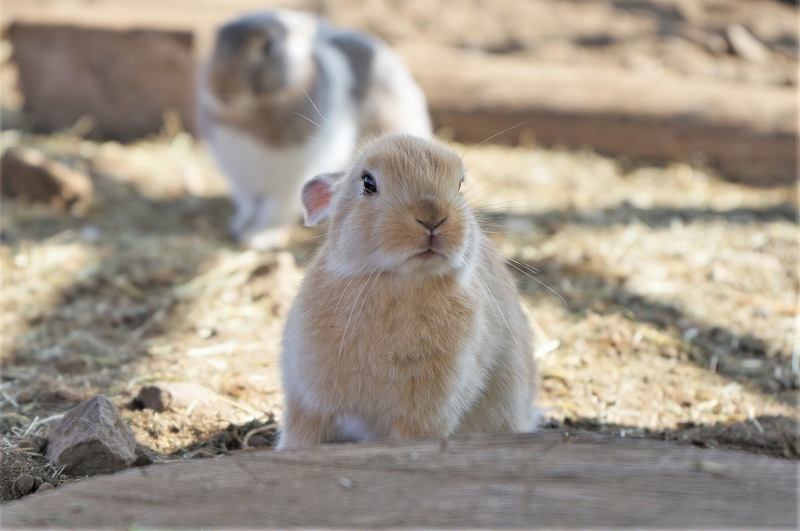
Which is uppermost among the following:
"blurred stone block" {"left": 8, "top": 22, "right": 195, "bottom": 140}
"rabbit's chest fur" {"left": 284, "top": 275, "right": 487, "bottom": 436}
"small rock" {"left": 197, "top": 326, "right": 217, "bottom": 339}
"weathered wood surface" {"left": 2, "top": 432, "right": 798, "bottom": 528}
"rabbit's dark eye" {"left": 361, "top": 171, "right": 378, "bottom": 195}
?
"blurred stone block" {"left": 8, "top": 22, "right": 195, "bottom": 140}

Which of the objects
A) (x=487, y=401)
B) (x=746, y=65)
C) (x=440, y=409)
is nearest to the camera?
(x=440, y=409)

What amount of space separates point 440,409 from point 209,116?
487 centimetres

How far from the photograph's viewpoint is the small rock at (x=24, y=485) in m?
3.36

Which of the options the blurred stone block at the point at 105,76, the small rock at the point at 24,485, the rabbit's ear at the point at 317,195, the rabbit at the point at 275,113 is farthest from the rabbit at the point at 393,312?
the blurred stone block at the point at 105,76

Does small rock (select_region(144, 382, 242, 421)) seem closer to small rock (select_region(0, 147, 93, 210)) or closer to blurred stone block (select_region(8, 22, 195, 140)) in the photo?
small rock (select_region(0, 147, 93, 210))

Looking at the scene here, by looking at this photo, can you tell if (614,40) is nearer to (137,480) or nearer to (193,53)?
(193,53)

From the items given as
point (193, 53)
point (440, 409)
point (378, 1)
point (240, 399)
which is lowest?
point (240, 399)

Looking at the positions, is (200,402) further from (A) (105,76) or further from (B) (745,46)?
(B) (745,46)

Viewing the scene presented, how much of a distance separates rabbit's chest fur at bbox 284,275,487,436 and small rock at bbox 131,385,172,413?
94 cm

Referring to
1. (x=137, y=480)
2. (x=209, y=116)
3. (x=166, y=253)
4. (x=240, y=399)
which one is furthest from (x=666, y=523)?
(x=209, y=116)

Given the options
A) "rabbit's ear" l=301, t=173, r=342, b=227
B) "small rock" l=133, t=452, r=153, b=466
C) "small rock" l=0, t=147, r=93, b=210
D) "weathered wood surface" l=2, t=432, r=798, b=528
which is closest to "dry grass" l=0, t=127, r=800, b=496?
"small rock" l=0, t=147, r=93, b=210

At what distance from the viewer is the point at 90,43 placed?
9344mm

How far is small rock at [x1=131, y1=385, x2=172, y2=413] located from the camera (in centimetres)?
407

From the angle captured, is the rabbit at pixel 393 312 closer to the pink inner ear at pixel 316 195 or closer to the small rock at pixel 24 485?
the pink inner ear at pixel 316 195
